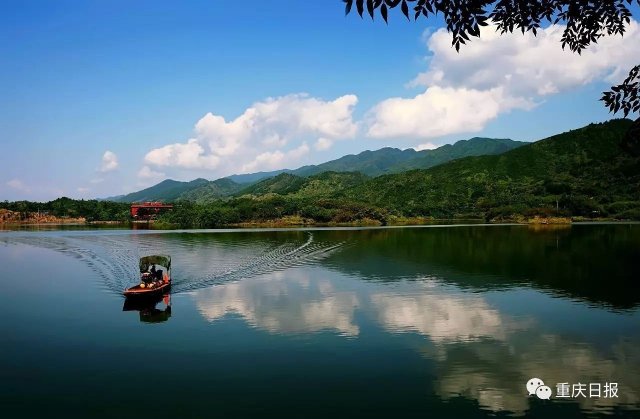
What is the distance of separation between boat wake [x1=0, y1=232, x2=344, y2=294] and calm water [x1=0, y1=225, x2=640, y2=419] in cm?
65

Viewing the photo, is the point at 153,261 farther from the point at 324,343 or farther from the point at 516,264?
the point at 516,264

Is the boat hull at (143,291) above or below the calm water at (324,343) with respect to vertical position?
above

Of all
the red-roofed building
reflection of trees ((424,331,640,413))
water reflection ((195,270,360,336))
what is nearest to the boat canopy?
water reflection ((195,270,360,336))

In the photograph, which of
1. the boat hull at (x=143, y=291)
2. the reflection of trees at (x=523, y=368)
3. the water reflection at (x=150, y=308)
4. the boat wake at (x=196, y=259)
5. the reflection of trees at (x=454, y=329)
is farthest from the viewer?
the boat wake at (x=196, y=259)

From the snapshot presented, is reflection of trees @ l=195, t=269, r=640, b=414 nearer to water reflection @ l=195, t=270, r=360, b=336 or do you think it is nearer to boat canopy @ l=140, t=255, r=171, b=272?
water reflection @ l=195, t=270, r=360, b=336

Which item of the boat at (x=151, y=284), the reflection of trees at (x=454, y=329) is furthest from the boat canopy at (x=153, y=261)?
the reflection of trees at (x=454, y=329)

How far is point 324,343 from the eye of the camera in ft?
72.6

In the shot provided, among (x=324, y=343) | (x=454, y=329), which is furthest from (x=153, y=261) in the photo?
(x=454, y=329)

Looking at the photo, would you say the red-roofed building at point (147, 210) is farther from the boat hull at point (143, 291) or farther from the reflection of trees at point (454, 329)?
the boat hull at point (143, 291)

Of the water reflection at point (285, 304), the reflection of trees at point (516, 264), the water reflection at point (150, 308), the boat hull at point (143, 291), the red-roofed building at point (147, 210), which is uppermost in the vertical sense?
the red-roofed building at point (147, 210)

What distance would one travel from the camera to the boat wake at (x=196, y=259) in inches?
1680

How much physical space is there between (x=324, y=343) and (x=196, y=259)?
3780cm

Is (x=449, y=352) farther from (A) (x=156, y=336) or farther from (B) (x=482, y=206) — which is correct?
(B) (x=482, y=206)

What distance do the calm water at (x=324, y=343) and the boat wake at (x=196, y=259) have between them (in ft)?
2.13
